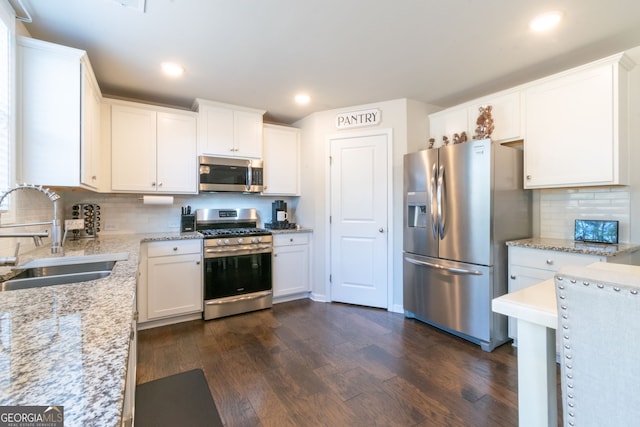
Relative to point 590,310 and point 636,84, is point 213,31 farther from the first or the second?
point 636,84

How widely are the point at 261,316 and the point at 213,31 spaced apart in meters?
2.67

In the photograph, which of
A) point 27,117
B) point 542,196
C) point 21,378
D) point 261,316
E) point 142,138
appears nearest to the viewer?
point 21,378

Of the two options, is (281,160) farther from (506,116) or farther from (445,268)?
(506,116)

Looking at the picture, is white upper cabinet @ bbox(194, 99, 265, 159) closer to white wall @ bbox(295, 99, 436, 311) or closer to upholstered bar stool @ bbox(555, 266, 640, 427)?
white wall @ bbox(295, 99, 436, 311)

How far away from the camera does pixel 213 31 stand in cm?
198

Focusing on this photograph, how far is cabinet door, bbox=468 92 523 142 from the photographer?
2605 mm

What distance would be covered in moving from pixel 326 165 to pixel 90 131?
90.6 inches

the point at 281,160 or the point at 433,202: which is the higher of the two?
the point at 281,160

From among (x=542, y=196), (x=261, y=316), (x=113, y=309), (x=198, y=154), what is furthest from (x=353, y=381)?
(x=198, y=154)

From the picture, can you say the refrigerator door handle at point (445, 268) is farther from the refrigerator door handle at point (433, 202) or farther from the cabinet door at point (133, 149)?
the cabinet door at point (133, 149)

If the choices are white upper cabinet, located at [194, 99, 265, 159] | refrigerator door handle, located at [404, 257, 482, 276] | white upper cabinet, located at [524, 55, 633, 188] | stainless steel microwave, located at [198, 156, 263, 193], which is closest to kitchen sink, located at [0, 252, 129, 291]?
stainless steel microwave, located at [198, 156, 263, 193]

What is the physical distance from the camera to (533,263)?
233 centimetres

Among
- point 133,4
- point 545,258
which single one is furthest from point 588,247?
point 133,4

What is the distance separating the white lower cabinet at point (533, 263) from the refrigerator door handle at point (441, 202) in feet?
1.87
